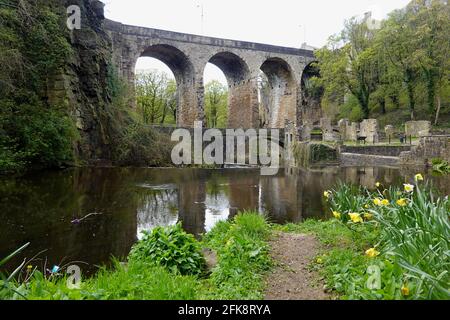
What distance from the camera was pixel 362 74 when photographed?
30609 millimetres

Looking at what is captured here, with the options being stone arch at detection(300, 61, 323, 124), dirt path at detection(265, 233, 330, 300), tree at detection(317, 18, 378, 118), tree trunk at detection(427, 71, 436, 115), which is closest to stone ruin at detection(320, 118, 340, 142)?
tree at detection(317, 18, 378, 118)

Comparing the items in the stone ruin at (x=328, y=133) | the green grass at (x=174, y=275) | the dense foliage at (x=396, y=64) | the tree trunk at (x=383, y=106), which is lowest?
the green grass at (x=174, y=275)

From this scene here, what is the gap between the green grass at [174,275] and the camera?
91.5 inches

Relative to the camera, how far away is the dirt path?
2.73 meters

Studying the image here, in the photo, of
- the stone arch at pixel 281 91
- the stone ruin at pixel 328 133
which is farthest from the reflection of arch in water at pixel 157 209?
the stone arch at pixel 281 91

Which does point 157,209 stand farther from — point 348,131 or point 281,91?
point 281,91

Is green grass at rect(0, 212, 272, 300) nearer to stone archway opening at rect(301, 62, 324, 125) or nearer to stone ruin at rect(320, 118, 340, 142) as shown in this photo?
stone ruin at rect(320, 118, 340, 142)

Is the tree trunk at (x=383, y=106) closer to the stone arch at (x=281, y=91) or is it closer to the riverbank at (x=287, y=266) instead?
the stone arch at (x=281, y=91)

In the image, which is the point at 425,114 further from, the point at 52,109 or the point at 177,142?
the point at 52,109

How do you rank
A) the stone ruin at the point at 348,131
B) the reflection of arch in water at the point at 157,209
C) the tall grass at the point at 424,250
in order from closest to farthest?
the tall grass at the point at 424,250, the reflection of arch in water at the point at 157,209, the stone ruin at the point at 348,131

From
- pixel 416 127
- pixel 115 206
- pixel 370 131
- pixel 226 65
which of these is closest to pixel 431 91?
pixel 416 127

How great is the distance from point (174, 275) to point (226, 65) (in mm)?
28526

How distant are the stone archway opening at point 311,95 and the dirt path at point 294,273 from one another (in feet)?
94.0
